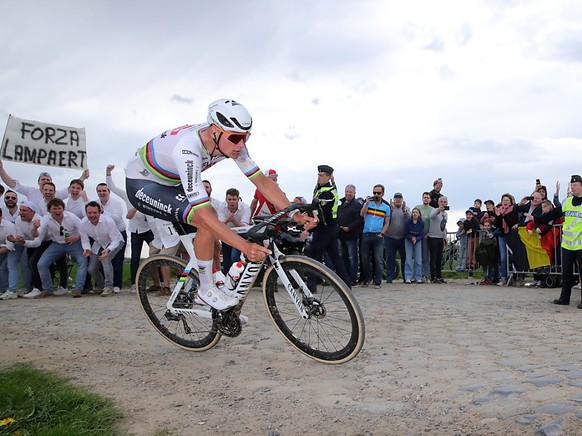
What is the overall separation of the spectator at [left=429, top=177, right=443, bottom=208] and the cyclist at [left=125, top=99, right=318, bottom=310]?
39.2 ft

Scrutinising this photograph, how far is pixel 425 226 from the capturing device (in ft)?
52.5

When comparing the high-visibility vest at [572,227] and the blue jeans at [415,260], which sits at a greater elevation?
the high-visibility vest at [572,227]

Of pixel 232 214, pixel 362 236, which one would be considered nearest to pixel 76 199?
pixel 232 214

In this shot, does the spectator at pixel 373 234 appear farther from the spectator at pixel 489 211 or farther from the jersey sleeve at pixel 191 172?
the jersey sleeve at pixel 191 172

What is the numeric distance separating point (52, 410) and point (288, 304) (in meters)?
2.06

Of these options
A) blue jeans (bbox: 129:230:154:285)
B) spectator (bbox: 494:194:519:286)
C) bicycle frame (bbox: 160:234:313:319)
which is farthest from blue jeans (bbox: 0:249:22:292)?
spectator (bbox: 494:194:519:286)

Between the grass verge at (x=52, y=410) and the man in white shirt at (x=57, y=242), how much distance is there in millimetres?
7594

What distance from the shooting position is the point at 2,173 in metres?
12.9

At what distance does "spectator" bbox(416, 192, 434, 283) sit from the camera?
631 inches

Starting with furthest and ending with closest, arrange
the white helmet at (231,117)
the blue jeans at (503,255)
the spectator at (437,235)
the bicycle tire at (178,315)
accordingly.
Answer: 1. the spectator at (437,235)
2. the blue jeans at (503,255)
3. the bicycle tire at (178,315)
4. the white helmet at (231,117)

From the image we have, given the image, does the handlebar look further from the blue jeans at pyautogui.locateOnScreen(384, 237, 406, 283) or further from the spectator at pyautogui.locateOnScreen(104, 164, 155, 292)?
the blue jeans at pyautogui.locateOnScreen(384, 237, 406, 283)

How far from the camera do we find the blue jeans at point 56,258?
39.7ft

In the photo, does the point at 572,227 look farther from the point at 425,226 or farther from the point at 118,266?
the point at 118,266

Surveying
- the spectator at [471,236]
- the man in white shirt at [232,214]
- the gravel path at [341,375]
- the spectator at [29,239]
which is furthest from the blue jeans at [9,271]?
the spectator at [471,236]
